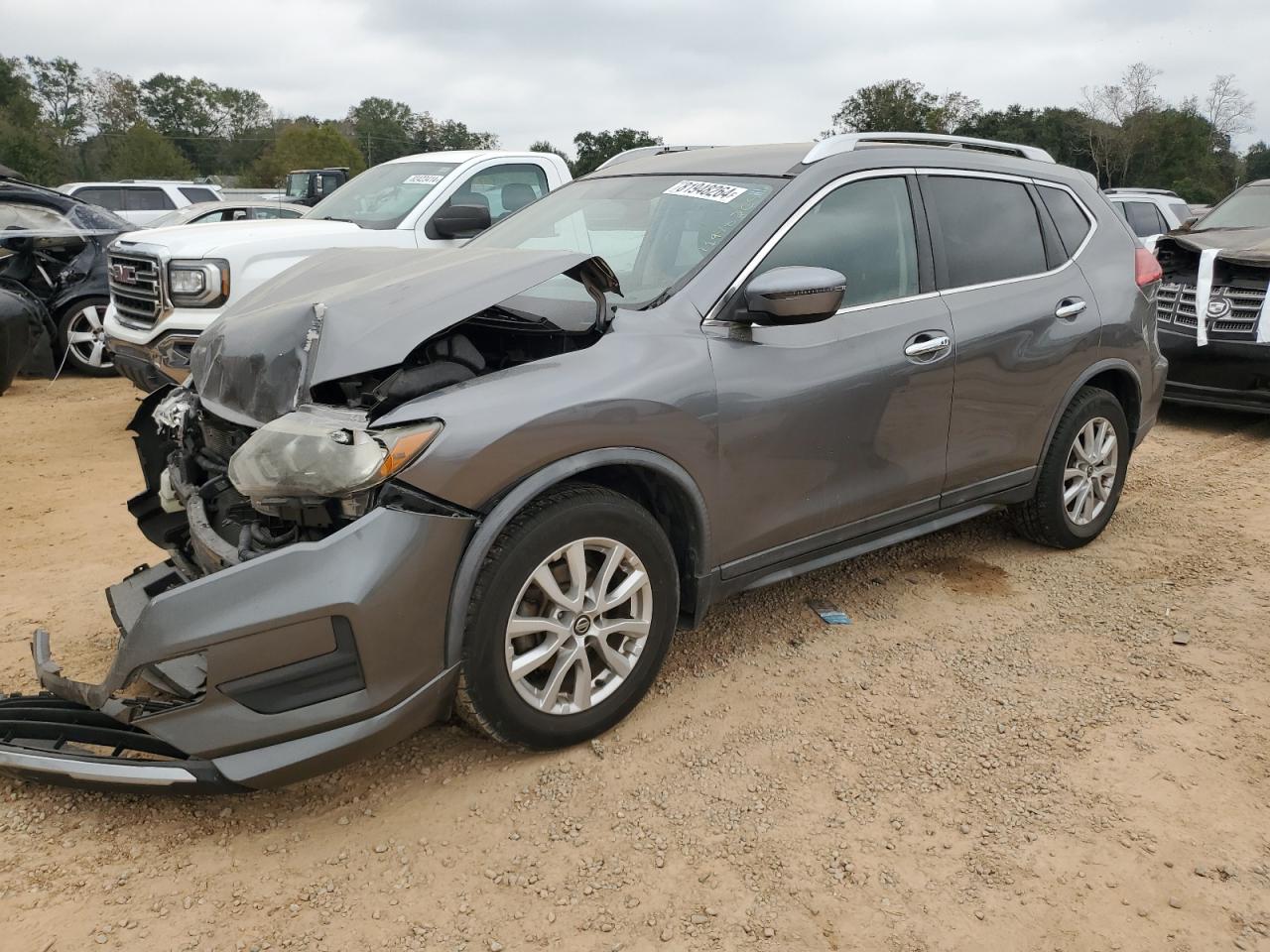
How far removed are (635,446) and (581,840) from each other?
44.5 inches

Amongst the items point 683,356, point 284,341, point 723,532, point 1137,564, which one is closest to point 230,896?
point 284,341

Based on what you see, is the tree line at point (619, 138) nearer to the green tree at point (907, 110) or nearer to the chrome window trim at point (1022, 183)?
the green tree at point (907, 110)

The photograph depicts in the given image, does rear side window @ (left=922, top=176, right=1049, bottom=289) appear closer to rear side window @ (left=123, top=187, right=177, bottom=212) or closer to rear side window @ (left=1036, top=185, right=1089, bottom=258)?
rear side window @ (left=1036, top=185, right=1089, bottom=258)

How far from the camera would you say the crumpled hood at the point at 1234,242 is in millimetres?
7035

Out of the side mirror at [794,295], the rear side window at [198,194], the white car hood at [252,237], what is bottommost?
the side mirror at [794,295]

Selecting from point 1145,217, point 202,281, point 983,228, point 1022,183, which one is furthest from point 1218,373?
point 1145,217

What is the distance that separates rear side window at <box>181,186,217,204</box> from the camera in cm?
1821

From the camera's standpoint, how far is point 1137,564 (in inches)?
180

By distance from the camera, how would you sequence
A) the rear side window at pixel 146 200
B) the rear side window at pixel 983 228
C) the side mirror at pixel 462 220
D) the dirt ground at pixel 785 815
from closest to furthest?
1. the dirt ground at pixel 785 815
2. the rear side window at pixel 983 228
3. the side mirror at pixel 462 220
4. the rear side window at pixel 146 200

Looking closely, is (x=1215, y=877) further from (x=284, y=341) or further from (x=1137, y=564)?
(x=284, y=341)

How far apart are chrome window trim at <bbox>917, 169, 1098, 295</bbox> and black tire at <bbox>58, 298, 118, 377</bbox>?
26.1ft

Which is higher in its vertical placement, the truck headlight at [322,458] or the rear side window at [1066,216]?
the rear side window at [1066,216]

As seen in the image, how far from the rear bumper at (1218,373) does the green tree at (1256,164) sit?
58.5m

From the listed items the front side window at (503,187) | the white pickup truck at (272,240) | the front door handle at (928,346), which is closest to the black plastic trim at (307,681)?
the front door handle at (928,346)
